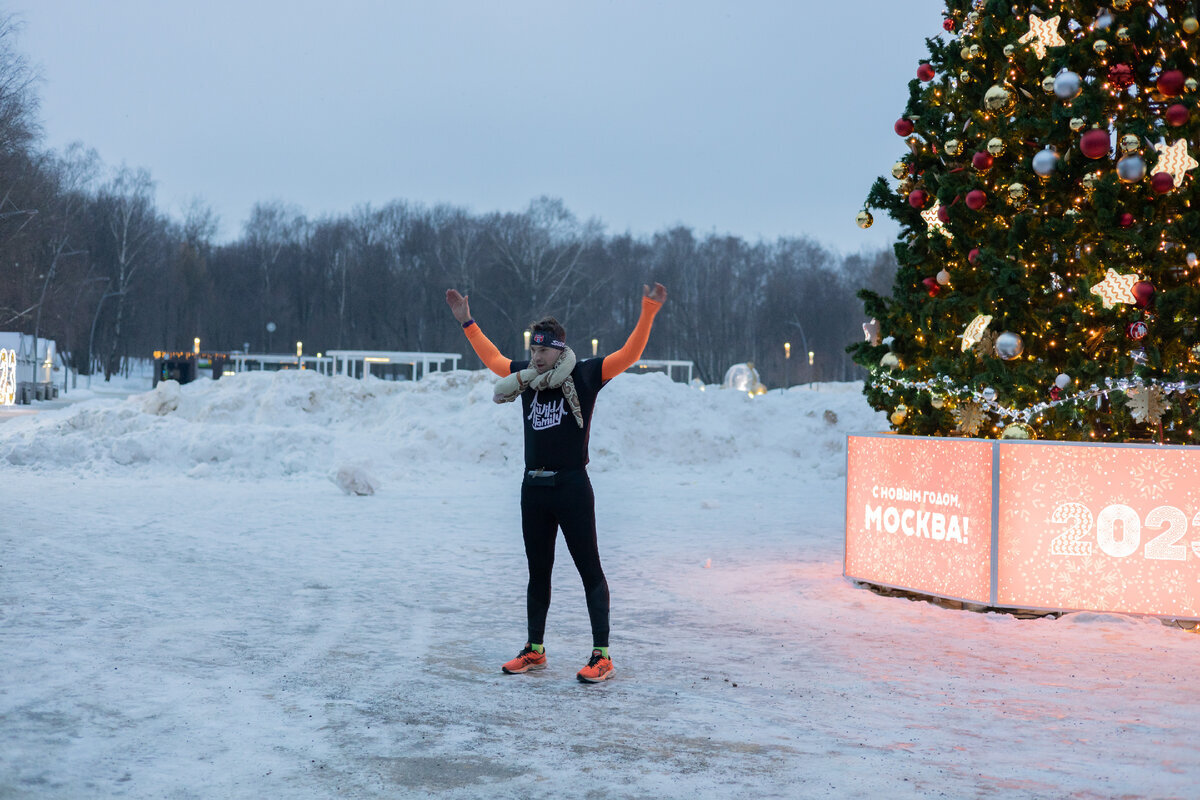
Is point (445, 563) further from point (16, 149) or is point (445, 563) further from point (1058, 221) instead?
point (16, 149)

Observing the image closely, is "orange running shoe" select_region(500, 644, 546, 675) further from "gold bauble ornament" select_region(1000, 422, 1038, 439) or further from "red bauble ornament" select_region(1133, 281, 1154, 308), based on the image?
"red bauble ornament" select_region(1133, 281, 1154, 308)

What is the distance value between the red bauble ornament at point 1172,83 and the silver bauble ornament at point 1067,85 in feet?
1.79

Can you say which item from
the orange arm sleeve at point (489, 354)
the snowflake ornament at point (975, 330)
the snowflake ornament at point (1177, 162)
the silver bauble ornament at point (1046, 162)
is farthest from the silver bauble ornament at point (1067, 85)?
the orange arm sleeve at point (489, 354)

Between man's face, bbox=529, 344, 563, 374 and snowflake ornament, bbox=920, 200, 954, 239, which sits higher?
snowflake ornament, bbox=920, 200, 954, 239

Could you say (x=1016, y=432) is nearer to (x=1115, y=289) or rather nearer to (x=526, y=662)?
(x=1115, y=289)

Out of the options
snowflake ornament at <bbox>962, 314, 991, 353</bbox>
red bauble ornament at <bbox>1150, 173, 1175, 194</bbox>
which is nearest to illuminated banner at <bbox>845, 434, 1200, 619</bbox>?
snowflake ornament at <bbox>962, 314, 991, 353</bbox>

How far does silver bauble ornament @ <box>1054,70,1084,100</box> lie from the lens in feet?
26.5

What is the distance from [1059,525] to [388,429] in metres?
17.7

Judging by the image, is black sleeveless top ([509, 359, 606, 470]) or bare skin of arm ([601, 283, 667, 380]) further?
black sleeveless top ([509, 359, 606, 470])

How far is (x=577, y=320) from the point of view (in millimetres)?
75000

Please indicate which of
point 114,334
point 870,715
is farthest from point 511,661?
point 114,334

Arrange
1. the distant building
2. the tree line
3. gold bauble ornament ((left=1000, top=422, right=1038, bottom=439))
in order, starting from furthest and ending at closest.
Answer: the tree line → the distant building → gold bauble ornament ((left=1000, top=422, right=1038, bottom=439))

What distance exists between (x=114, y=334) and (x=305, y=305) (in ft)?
48.2

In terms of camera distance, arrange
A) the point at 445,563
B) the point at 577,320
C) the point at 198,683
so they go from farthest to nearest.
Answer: the point at 577,320, the point at 445,563, the point at 198,683
